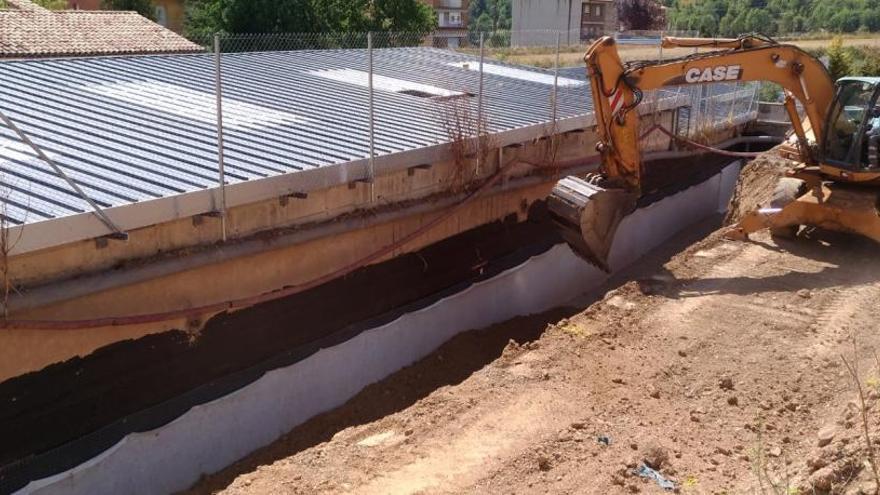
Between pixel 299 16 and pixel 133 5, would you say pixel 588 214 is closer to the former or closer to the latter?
pixel 299 16

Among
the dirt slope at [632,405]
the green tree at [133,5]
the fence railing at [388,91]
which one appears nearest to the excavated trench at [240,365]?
the dirt slope at [632,405]

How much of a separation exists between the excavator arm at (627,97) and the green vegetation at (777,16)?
4505 centimetres

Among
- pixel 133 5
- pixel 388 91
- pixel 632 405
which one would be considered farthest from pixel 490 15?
pixel 632 405

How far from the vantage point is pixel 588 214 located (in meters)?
11.0

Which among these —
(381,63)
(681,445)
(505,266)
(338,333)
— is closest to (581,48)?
(381,63)

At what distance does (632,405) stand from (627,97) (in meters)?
4.81

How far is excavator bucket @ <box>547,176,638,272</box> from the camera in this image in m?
11.0

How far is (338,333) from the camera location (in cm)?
1019

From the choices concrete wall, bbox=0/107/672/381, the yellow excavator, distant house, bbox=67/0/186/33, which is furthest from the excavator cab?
distant house, bbox=67/0/186/33

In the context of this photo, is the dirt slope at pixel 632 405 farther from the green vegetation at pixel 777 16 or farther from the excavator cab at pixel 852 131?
the green vegetation at pixel 777 16

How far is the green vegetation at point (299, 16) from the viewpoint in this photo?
1252 inches

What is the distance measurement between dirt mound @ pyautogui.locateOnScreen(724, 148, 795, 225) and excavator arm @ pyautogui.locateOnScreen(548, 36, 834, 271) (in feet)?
11.4

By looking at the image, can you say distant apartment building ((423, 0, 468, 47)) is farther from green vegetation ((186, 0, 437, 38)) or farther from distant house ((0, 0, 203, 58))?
distant house ((0, 0, 203, 58))

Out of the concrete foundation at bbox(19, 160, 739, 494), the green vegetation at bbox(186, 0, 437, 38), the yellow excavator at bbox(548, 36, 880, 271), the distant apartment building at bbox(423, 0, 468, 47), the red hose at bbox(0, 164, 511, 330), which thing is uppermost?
the distant apartment building at bbox(423, 0, 468, 47)
